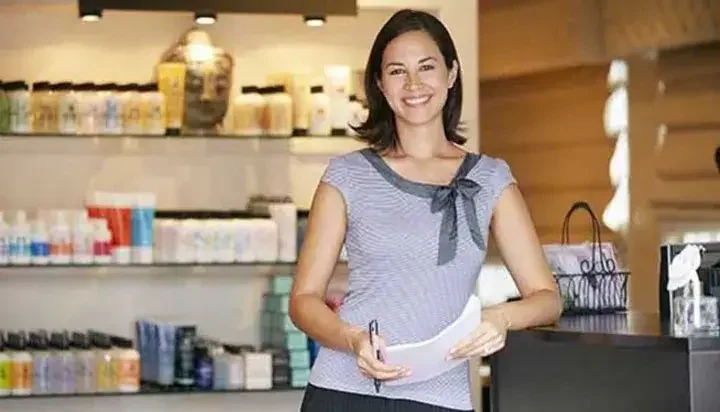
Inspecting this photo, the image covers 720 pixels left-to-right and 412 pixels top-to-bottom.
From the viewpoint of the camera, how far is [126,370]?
187 inches

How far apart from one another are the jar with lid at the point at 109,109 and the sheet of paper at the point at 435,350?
8.72 feet

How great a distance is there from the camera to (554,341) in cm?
327

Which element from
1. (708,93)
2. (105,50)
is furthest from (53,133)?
(708,93)

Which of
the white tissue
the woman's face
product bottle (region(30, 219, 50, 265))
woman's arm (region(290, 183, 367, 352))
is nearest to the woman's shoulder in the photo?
the woman's face

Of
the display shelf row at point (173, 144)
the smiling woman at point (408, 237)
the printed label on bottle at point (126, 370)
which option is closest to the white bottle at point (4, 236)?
the display shelf row at point (173, 144)

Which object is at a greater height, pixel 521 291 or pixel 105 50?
pixel 105 50

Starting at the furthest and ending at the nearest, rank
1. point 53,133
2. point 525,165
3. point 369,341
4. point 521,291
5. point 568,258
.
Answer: point 525,165 → point 53,133 → point 568,258 → point 521,291 → point 369,341

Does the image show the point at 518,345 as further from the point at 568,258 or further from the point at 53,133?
the point at 53,133

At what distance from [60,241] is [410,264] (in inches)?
102

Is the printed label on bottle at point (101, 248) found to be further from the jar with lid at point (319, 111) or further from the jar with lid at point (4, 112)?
the jar with lid at point (319, 111)

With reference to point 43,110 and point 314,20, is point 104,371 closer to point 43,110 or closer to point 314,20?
point 43,110

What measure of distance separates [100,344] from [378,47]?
8.30ft

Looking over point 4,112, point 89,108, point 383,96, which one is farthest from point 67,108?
point 383,96

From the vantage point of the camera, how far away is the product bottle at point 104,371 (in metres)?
4.73
